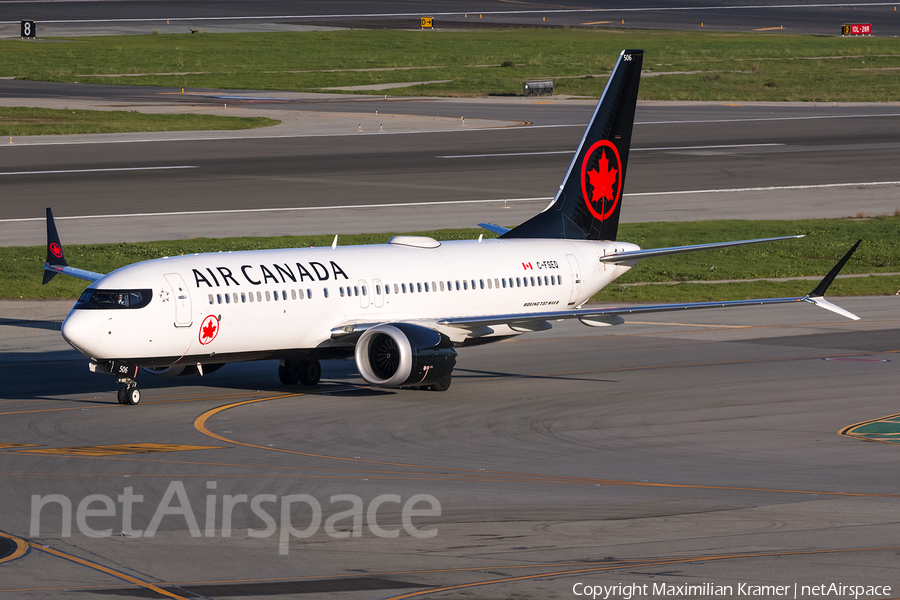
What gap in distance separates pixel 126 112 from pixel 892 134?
Answer: 201 ft

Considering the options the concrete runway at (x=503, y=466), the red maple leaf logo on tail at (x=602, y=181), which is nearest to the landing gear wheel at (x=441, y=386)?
the concrete runway at (x=503, y=466)

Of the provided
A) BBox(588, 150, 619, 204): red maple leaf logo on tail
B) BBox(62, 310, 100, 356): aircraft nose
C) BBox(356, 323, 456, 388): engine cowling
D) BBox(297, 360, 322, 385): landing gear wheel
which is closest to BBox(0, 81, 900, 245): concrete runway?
BBox(588, 150, 619, 204): red maple leaf logo on tail

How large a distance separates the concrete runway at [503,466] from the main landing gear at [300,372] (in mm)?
535

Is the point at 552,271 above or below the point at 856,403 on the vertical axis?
above

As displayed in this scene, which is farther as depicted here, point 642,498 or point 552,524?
point 642,498

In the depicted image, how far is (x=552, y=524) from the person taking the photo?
84.6 ft

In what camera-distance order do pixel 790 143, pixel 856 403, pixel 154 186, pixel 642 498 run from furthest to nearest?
pixel 790 143
pixel 154 186
pixel 856 403
pixel 642 498

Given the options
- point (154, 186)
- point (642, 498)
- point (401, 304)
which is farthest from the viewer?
point (154, 186)

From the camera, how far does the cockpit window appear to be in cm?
3712

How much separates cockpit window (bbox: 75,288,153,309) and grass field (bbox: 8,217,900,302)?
19.2m

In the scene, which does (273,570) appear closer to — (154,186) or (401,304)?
(401,304)

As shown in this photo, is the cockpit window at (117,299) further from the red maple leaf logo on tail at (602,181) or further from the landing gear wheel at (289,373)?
the red maple leaf logo on tail at (602,181)

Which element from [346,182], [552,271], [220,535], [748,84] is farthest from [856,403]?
[748,84]

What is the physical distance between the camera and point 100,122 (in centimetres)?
10912
